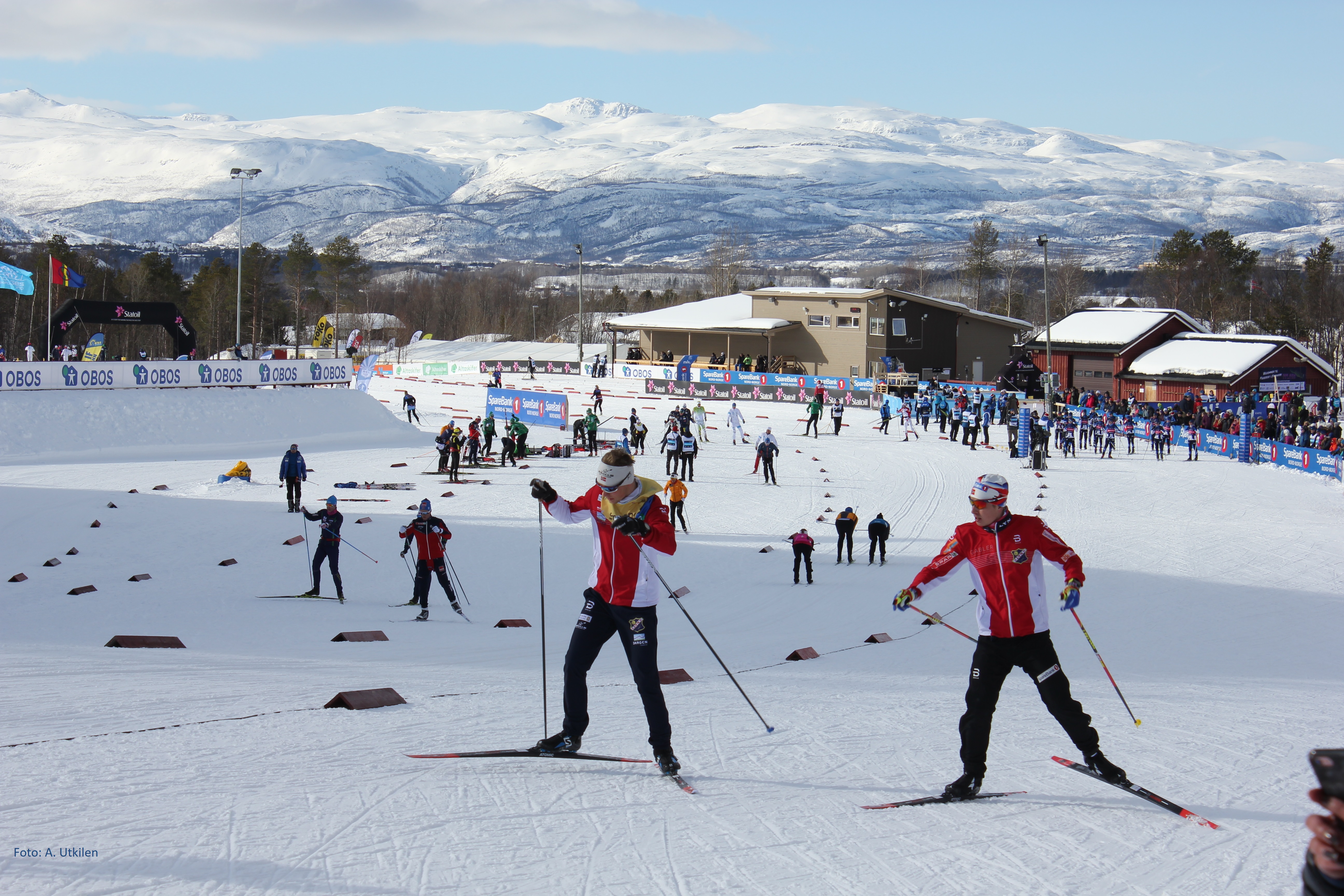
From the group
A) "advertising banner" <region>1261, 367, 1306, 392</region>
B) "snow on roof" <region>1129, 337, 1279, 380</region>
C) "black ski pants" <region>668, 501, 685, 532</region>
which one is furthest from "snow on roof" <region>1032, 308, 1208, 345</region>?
"black ski pants" <region>668, 501, 685, 532</region>

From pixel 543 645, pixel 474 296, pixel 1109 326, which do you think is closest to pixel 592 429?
pixel 543 645

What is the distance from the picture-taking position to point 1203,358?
4325 cm

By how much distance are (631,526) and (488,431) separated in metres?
22.3

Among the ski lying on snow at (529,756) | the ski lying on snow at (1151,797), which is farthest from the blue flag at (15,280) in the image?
the ski lying on snow at (1151,797)

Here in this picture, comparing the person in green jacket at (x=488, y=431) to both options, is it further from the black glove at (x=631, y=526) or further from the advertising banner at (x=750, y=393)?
the black glove at (x=631, y=526)

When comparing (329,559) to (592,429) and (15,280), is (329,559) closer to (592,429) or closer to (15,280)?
(592,429)

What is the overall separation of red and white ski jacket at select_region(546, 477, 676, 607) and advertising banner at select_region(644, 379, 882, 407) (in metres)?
35.3

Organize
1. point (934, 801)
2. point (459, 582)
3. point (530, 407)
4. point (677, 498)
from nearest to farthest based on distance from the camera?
point (934, 801) < point (459, 582) < point (677, 498) < point (530, 407)

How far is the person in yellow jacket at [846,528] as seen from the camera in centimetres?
1611

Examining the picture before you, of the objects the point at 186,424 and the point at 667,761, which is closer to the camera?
the point at 667,761

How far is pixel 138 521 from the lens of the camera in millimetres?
17359

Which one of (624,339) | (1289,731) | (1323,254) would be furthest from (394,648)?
(624,339)

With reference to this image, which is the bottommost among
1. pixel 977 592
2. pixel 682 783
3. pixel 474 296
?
pixel 682 783

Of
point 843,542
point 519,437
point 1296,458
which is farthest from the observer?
point 1296,458
